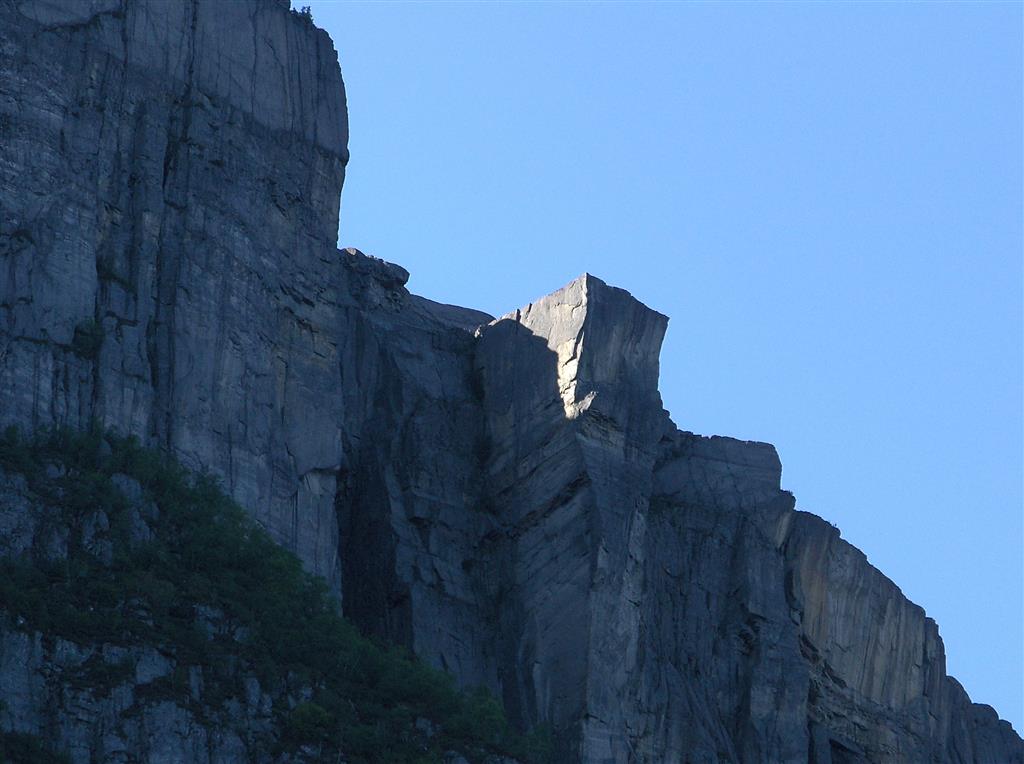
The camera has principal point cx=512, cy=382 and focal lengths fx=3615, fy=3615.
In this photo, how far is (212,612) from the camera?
82188mm

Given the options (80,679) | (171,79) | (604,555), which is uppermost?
(171,79)

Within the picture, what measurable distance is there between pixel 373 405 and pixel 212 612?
16.2 m

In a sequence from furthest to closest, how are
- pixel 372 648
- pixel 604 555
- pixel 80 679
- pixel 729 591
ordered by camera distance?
pixel 729 591, pixel 604 555, pixel 372 648, pixel 80 679

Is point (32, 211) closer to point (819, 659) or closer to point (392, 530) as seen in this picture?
point (392, 530)

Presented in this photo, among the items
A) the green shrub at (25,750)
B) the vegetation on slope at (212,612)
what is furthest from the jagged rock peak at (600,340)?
the green shrub at (25,750)

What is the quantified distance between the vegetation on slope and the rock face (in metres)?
1.91

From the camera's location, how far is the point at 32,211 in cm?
8694

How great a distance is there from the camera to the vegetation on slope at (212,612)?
79125mm

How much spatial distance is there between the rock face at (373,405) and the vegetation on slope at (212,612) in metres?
1.91

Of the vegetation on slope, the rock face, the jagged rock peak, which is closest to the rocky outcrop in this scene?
the rock face

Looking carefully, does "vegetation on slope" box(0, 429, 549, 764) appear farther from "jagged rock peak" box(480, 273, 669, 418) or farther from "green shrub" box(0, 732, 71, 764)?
"jagged rock peak" box(480, 273, 669, 418)

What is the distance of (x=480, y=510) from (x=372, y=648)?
34.1ft

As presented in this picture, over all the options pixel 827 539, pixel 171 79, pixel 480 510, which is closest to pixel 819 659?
pixel 827 539

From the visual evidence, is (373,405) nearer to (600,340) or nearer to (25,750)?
(600,340)
